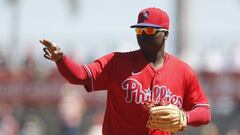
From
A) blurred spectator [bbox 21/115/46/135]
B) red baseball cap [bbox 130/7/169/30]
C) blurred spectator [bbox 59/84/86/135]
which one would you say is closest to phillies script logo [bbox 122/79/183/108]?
red baseball cap [bbox 130/7/169/30]

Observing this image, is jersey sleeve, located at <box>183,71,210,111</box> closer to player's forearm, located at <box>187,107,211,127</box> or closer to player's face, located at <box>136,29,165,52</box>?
player's forearm, located at <box>187,107,211,127</box>

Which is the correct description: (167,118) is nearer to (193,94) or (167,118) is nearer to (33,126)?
(193,94)

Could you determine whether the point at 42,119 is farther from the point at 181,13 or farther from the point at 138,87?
the point at 138,87

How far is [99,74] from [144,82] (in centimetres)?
35

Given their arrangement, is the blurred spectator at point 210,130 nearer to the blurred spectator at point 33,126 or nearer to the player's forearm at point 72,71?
the blurred spectator at point 33,126

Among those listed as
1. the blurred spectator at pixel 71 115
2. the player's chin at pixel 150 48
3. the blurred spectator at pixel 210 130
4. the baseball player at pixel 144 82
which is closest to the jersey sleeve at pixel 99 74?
the baseball player at pixel 144 82

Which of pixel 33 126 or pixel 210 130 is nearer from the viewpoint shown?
pixel 210 130

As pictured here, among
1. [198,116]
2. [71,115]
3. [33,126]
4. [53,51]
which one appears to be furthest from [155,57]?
[33,126]

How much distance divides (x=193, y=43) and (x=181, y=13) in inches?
31.2

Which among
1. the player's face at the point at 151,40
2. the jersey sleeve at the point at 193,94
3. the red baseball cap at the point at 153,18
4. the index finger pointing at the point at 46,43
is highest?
the red baseball cap at the point at 153,18

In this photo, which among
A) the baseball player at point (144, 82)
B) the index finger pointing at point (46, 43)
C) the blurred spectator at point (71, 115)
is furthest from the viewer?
the blurred spectator at point (71, 115)

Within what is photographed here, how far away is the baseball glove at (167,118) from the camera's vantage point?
7355mm

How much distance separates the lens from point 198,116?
25.1 ft

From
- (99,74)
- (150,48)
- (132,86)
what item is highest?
(150,48)
